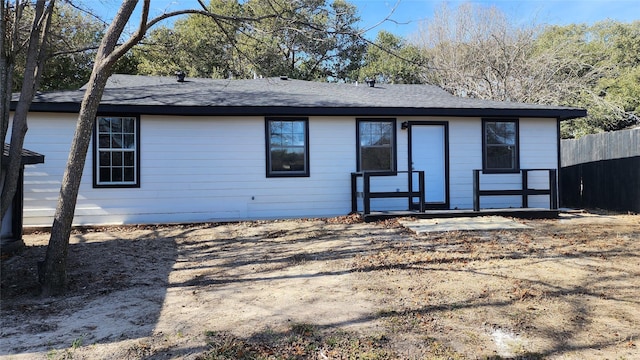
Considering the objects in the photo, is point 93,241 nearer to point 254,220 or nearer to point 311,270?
point 254,220

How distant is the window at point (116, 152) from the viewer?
8336 millimetres

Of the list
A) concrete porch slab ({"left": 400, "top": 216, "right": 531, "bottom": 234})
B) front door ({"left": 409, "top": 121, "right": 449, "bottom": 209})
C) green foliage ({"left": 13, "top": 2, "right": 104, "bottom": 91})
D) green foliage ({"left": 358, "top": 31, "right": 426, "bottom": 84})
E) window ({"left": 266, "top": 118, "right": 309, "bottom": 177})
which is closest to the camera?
concrete porch slab ({"left": 400, "top": 216, "right": 531, "bottom": 234})

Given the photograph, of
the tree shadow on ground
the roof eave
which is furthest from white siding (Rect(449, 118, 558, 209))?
the tree shadow on ground

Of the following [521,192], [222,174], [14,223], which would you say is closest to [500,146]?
[521,192]

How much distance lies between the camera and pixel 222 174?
8867mm

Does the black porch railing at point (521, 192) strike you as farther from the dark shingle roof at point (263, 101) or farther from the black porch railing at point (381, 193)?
the dark shingle roof at point (263, 101)

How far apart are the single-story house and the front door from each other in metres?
0.02

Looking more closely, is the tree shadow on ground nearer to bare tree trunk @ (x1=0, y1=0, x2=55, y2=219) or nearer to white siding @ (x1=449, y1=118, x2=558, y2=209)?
bare tree trunk @ (x1=0, y1=0, x2=55, y2=219)

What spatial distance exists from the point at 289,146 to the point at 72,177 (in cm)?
517

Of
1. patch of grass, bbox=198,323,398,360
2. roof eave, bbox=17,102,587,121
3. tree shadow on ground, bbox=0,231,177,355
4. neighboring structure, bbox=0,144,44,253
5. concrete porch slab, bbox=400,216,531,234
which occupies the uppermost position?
roof eave, bbox=17,102,587,121

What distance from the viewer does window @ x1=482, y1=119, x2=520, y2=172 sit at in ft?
31.8

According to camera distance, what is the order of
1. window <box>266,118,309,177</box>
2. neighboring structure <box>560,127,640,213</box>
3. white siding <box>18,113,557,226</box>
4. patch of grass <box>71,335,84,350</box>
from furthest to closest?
neighboring structure <box>560,127,640,213</box> < window <box>266,118,309,177</box> < white siding <box>18,113,557,226</box> < patch of grass <box>71,335,84,350</box>

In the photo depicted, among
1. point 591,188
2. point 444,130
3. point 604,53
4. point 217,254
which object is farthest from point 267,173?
point 604,53

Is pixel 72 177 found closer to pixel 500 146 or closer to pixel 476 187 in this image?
pixel 476 187
